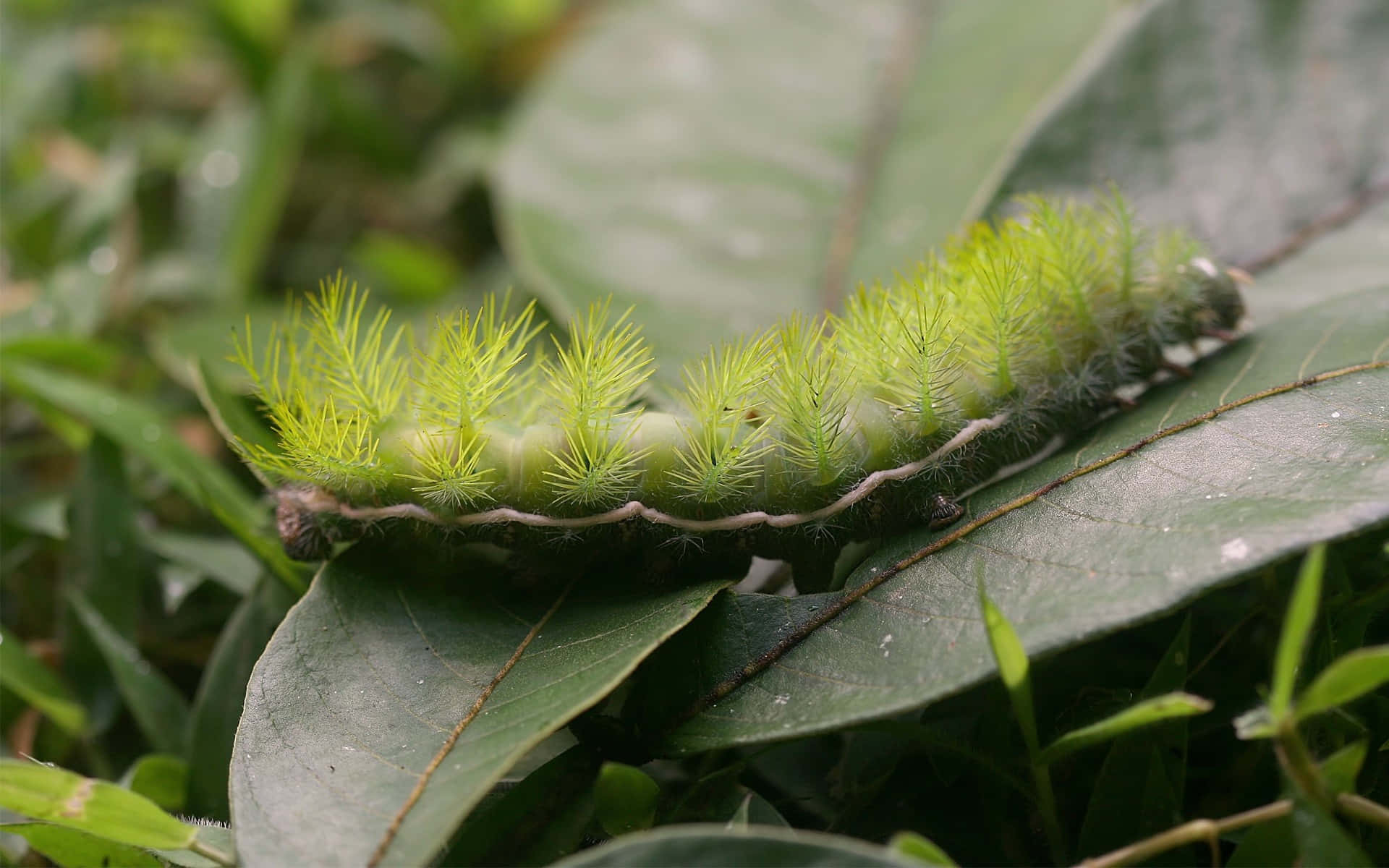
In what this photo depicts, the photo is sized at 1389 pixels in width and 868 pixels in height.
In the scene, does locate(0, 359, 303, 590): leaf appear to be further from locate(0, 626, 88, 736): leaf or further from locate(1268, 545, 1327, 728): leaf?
locate(1268, 545, 1327, 728): leaf

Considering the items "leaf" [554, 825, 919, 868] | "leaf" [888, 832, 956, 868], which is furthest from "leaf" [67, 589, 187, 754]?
"leaf" [888, 832, 956, 868]

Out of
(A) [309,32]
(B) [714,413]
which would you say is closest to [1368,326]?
(B) [714,413]

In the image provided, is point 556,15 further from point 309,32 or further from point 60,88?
point 60,88

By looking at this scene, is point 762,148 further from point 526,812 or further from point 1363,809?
point 1363,809

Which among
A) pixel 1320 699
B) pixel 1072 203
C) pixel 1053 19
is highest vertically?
pixel 1053 19

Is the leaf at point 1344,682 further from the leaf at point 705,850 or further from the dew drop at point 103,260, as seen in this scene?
the dew drop at point 103,260

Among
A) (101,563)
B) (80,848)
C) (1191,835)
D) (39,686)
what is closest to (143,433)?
(101,563)
